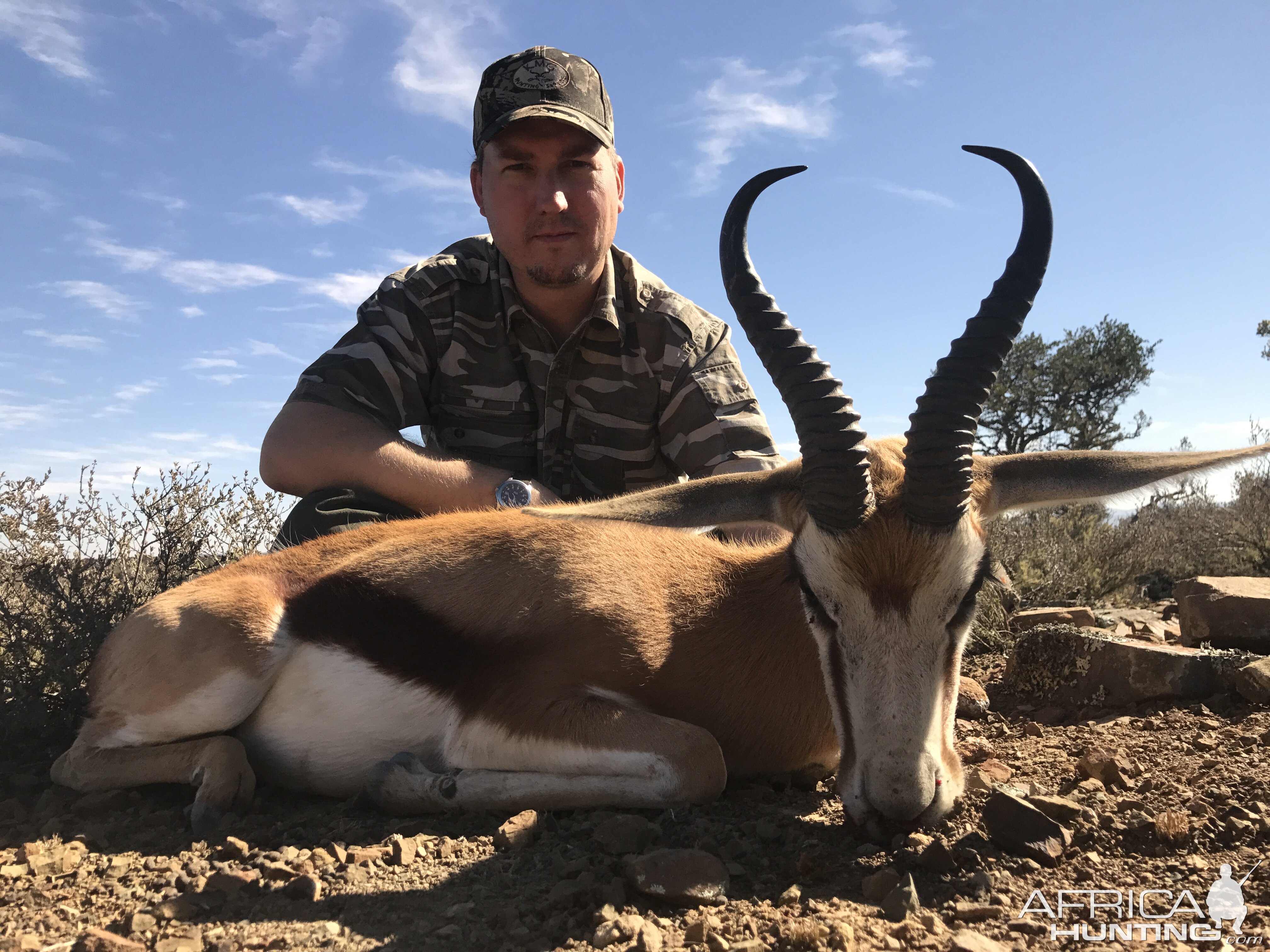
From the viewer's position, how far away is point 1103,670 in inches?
194

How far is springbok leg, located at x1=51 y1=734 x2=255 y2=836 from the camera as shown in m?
3.74

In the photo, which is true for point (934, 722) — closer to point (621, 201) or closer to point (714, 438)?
point (714, 438)

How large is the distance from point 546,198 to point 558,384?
1268 millimetres

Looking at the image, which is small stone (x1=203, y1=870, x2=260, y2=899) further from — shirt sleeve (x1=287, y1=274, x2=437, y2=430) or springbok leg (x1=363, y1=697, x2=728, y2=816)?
shirt sleeve (x1=287, y1=274, x2=437, y2=430)

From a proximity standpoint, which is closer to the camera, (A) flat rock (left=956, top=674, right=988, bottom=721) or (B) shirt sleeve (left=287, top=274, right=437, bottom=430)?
(A) flat rock (left=956, top=674, right=988, bottom=721)

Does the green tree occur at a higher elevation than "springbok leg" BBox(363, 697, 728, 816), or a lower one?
higher

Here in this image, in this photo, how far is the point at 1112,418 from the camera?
28.4 meters

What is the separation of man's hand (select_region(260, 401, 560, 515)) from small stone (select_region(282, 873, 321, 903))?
281 cm

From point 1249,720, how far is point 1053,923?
7.98 ft

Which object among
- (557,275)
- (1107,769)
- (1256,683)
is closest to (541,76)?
(557,275)

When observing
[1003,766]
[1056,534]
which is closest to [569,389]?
[1003,766]

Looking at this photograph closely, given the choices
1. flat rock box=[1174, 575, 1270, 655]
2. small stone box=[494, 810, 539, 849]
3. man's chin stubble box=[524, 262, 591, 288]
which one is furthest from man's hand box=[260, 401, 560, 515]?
flat rock box=[1174, 575, 1270, 655]

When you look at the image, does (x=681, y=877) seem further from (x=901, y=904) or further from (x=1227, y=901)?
A: (x=1227, y=901)

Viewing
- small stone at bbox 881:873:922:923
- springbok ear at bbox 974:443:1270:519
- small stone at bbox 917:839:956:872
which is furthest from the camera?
springbok ear at bbox 974:443:1270:519
